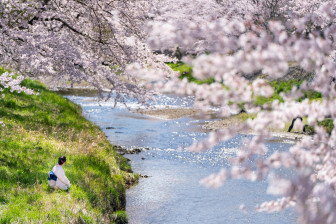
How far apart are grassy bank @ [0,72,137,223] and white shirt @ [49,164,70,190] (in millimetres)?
224

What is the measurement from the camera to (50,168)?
11398 millimetres

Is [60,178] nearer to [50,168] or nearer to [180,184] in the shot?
[50,168]

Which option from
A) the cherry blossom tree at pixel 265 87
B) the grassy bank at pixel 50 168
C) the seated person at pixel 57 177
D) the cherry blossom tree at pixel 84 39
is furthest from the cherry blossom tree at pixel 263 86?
the cherry blossom tree at pixel 84 39

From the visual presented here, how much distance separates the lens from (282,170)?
1759 centimetres

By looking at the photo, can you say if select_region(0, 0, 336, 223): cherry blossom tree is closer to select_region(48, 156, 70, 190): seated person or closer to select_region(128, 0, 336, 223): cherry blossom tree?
select_region(128, 0, 336, 223): cherry blossom tree

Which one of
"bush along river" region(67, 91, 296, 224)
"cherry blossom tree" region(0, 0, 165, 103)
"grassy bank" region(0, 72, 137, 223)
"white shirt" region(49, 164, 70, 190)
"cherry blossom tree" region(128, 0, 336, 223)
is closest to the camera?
"cherry blossom tree" region(128, 0, 336, 223)

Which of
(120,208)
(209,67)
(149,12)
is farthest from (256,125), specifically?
(149,12)

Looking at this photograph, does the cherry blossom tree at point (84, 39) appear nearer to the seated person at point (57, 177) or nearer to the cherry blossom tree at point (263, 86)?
the seated person at point (57, 177)

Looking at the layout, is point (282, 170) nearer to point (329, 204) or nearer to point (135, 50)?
point (135, 50)

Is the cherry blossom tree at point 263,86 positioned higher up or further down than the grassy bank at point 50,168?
higher up

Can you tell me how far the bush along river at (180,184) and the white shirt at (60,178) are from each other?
2.95 meters

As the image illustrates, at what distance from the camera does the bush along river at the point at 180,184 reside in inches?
515

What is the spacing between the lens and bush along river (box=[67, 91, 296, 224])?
13.1 metres

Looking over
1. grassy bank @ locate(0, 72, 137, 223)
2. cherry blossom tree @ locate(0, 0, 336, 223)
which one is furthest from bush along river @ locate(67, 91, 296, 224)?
cherry blossom tree @ locate(0, 0, 336, 223)
